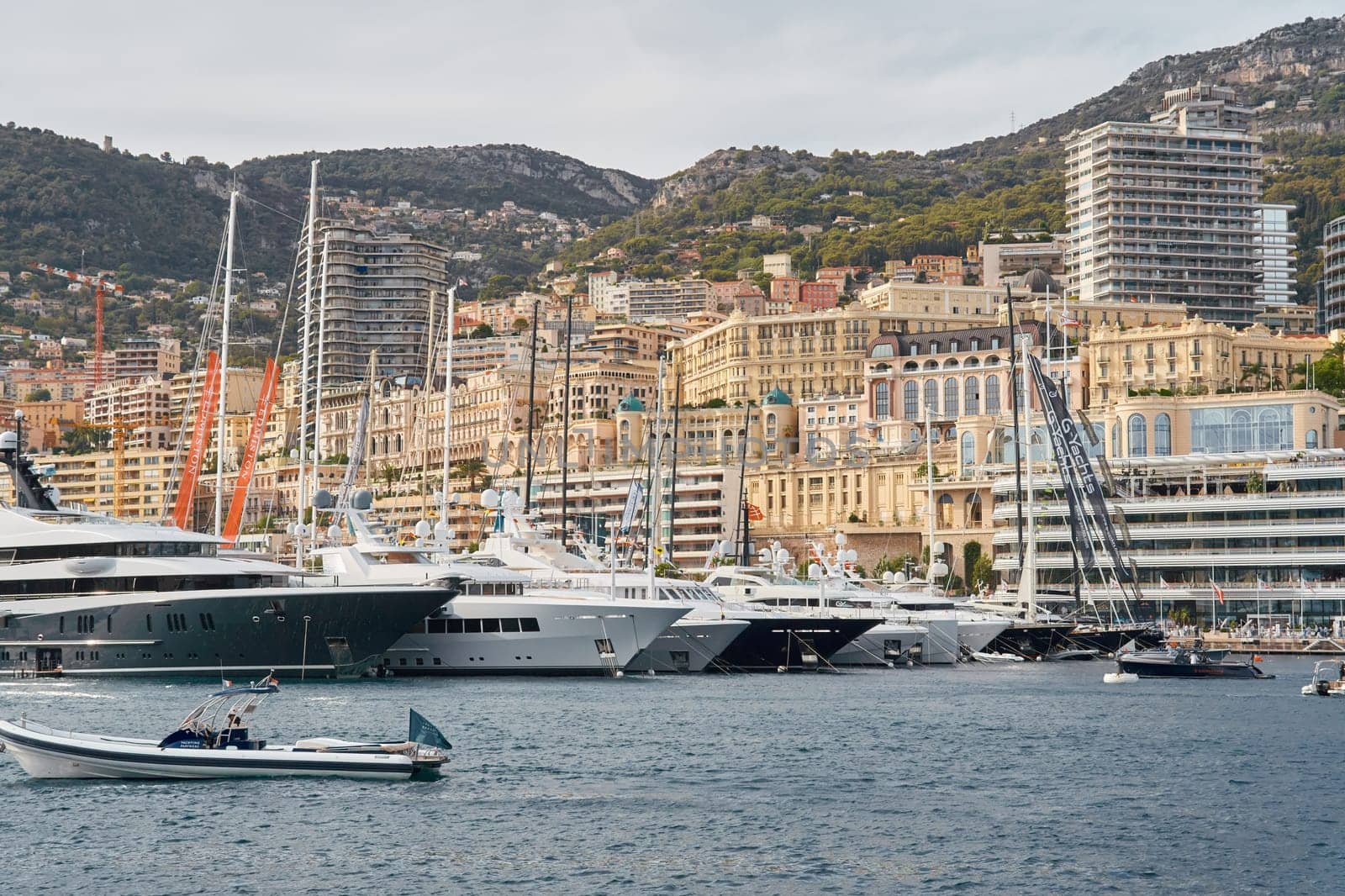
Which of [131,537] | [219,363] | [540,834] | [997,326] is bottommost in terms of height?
[540,834]

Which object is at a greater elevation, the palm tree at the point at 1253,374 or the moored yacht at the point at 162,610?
the palm tree at the point at 1253,374

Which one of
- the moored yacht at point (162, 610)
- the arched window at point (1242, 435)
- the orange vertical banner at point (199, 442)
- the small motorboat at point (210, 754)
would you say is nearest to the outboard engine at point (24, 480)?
the moored yacht at point (162, 610)

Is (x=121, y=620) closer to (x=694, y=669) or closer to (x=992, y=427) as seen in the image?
(x=694, y=669)

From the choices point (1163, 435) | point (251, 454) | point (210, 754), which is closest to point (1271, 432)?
point (1163, 435)

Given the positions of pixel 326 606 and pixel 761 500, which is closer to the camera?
pixel 326 606

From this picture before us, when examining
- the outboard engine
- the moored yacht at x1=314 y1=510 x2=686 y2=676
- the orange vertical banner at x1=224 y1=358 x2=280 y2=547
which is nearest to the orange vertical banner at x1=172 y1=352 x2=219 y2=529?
the orange vertical banner at x1=224 y1=358 x2=280 y2=547

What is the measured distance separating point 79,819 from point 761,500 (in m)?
146

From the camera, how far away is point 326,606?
239ft

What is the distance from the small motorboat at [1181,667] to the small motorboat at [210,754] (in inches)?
2035

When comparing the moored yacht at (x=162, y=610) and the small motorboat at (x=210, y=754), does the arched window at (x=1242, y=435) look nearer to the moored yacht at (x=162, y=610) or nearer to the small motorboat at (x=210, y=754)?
the moored yacht at (x=162, y=610)

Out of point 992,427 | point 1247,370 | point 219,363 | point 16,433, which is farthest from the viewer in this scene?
point 1247,370

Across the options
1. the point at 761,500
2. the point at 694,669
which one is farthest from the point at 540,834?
the point at 761,500

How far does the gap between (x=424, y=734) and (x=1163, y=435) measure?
11936cm

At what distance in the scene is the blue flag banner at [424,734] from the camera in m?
46.5
